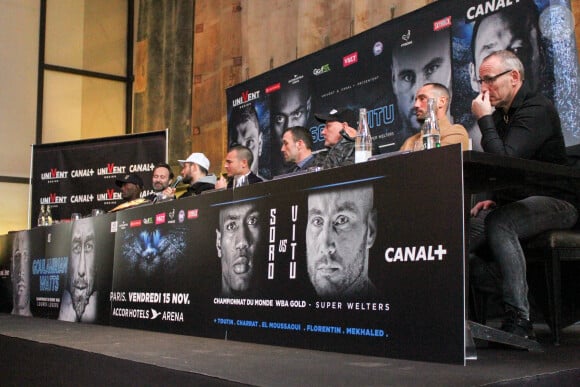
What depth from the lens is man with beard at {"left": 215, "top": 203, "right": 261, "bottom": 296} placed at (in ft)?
8.59

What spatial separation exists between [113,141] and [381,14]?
3483 millimetres

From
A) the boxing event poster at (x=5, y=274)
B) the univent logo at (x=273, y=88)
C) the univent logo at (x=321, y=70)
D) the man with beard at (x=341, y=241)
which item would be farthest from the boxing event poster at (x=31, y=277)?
the man with beard at (x=341, y=241)

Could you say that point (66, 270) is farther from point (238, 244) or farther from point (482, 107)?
point (482, 107)

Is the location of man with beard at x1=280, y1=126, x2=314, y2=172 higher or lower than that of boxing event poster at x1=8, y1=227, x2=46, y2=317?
higher

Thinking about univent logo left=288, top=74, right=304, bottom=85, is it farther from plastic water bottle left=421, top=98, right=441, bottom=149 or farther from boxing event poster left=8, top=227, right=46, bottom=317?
plastic water bottle left=421, top=98, right=441, bottom=149

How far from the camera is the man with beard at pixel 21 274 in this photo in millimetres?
4910

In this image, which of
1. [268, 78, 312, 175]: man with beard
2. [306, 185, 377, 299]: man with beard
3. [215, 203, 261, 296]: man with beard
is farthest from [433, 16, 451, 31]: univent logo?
[306, 185, 377, 299]: man with beard

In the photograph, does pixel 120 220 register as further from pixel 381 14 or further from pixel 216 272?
pixel 381 14

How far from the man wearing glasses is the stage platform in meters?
0.23

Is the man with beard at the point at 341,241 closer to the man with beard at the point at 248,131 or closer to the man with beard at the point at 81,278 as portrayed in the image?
the man with beard at the point at 81,278

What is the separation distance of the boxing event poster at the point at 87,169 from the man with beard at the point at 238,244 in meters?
4.38

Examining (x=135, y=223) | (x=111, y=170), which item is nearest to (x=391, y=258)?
(x=135, y=223)

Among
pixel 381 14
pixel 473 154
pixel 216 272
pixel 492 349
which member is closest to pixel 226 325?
pixel 216 272

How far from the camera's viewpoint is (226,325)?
2750 millimetres
